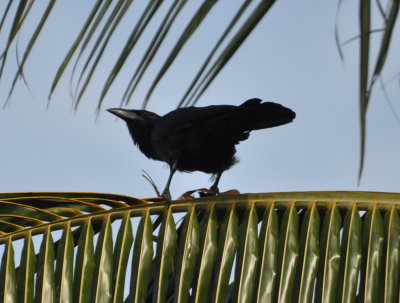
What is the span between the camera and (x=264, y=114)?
13.7ft

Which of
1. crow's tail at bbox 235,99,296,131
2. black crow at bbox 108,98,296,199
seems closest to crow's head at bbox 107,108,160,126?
black crow at bbox 108,98,296,199

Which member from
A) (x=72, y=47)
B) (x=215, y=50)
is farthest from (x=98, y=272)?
(x=215, y=50)

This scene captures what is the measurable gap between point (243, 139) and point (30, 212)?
9.93 ft

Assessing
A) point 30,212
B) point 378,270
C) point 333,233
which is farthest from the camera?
point 30,212

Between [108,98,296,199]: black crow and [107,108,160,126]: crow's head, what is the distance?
12 centimetres

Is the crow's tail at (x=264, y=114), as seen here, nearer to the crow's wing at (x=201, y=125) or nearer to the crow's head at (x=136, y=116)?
the crow's wing at (x=201, y=125)

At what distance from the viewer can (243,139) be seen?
16.4ft

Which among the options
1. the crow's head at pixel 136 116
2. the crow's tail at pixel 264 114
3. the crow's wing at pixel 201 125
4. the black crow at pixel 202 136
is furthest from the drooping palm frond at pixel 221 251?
the crow's head at pixel 136 116

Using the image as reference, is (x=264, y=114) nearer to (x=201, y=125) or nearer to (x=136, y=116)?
(x=201, y=125)

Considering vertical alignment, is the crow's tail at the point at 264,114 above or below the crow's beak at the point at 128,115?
below

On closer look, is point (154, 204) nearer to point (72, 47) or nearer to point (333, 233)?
point (333, 233)

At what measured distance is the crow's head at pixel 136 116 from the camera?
5.72 m

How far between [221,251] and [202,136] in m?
3.10

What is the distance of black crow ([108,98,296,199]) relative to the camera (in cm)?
459
